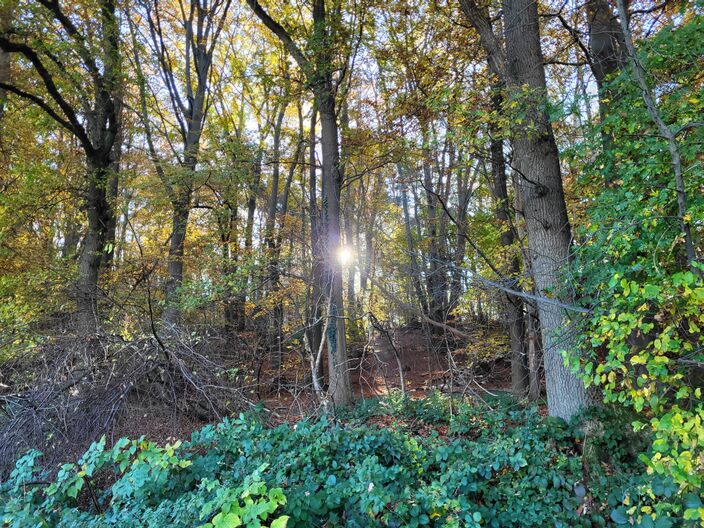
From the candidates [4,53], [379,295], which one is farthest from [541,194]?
[4,53]

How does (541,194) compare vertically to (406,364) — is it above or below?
above

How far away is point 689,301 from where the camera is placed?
7.83ft

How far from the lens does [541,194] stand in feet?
15.1

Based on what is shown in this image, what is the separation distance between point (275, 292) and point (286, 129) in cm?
771

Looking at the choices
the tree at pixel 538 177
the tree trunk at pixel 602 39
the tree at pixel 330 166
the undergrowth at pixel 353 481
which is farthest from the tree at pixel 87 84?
the tree trunk at pixel 602 39

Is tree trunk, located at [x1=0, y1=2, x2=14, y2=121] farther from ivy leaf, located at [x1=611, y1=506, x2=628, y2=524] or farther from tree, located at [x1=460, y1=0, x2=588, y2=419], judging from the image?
ivy leaf, located at [x1=611, y1=506, x2=628, y2=524]

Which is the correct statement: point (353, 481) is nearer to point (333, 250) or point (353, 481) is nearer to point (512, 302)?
point (512, 302)

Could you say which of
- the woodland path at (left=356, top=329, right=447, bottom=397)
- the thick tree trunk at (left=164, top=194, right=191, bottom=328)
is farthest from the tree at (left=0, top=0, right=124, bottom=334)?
the woodland path at (left=356, top=329, right=447, bottom=397)

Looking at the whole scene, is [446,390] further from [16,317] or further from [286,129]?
[286,129]

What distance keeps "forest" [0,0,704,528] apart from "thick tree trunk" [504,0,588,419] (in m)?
0.03

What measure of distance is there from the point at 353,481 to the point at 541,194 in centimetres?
386

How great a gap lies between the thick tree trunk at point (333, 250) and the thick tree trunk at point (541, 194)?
3444 mm

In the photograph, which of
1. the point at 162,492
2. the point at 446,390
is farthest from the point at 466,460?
the point at 446,390

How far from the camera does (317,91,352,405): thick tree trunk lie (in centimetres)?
712
